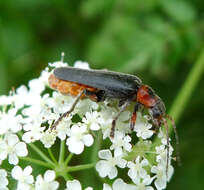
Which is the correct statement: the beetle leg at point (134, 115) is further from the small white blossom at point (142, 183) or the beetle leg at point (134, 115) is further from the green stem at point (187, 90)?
the green stem at point (187, 90)

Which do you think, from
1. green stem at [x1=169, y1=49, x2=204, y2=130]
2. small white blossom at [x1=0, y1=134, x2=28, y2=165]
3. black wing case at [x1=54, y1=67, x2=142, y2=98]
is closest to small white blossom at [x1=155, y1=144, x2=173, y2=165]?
black wing case at [x1=54, y1=67, x2=142, y2=98]

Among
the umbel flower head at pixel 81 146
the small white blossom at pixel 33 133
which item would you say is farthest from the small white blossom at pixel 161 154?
the small white blossom at pixel 33 133

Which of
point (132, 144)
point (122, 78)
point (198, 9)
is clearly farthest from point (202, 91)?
point (132, 144)

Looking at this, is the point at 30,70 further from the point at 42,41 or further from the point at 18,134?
the point at 18,134

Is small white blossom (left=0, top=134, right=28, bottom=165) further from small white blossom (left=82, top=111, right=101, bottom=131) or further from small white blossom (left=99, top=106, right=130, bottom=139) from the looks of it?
small white blossom (left=99, top=106, right=130, bottom=139)

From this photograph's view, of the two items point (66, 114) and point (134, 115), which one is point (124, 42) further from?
point (66, 114)
